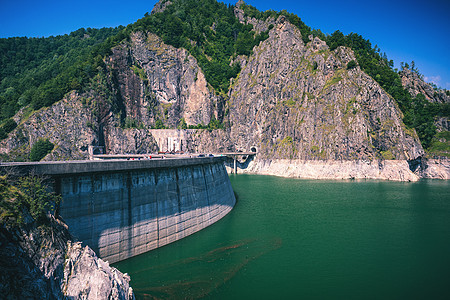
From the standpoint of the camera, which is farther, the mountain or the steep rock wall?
the mountain

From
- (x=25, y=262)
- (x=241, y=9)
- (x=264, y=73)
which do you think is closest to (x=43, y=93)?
(x=264, y=73)

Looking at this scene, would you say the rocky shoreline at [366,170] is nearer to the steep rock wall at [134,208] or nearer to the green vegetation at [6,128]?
the steep rock wall at [134,208]

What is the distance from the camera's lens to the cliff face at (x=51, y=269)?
12.1 m

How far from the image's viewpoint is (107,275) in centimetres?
1736

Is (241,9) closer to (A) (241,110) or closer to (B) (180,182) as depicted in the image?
(A) (241,110)

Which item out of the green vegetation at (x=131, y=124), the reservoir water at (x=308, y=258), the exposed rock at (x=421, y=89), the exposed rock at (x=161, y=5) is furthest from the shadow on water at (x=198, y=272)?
the exposed rock at (x=161, y=5)

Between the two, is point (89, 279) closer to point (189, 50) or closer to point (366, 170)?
point (366, 170)

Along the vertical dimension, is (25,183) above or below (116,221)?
above

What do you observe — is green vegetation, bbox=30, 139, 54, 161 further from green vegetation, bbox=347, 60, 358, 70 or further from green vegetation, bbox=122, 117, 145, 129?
green vegetation, bbox=347, 60, 358, 70

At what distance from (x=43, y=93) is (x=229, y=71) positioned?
81.5 metres

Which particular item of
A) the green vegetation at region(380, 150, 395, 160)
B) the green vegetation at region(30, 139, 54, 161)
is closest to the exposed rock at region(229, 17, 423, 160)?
the green vegetation at region(380, 150, 395, 160)

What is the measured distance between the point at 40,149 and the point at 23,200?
276 ft

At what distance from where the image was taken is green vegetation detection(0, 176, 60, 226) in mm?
14141

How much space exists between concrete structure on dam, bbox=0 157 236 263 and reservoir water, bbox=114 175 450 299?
1.74 m
